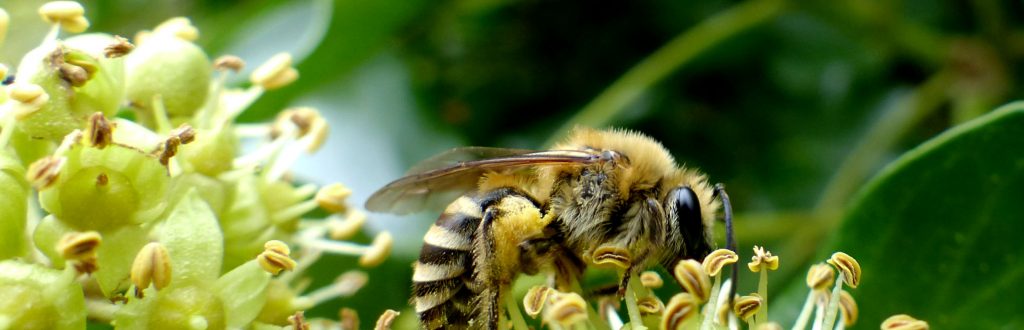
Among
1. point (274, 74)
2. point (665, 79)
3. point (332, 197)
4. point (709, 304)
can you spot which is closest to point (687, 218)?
point (709, 304)

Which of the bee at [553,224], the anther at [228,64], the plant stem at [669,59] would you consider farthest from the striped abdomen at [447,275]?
the plant stem at [669,59]

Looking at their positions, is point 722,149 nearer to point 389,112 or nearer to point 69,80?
point 389,112

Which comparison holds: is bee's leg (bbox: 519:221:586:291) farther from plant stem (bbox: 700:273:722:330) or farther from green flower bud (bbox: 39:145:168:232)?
green flower bud (bbox: 39:145:168:232)

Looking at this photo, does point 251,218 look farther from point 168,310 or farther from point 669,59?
point 669,59

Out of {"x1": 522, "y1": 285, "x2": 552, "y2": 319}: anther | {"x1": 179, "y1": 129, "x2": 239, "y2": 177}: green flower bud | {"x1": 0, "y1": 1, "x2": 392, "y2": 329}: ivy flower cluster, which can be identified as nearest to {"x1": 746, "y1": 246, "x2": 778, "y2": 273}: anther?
{"x1": 522, "y1": 285, "x2": 552, "y2": 319}: anther

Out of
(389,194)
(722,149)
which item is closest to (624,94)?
(722,149)

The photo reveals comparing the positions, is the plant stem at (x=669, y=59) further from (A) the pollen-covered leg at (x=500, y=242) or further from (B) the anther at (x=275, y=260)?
(B) the anther at (x=275, y=260)

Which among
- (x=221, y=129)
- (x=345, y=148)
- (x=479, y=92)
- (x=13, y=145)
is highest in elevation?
(x=479, y=92)
